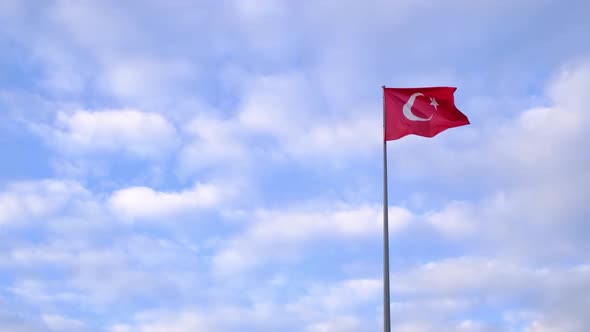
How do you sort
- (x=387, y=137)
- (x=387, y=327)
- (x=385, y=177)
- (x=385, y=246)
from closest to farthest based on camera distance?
(x=387, y=327), (x=385, y=246), (x=385, y=177), (x=387, y=137)

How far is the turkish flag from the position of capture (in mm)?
33281

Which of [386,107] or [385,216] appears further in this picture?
[386,107]

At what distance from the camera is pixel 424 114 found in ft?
110

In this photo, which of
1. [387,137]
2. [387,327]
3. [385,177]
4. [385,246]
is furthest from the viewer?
[387,137]

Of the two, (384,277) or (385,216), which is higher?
(385,216)

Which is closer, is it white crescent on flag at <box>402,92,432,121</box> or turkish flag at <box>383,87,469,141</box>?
turkish flag at <box>383,87,469,141</box>

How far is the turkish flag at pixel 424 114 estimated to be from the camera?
33281 millimetres

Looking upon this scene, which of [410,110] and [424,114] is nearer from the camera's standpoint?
[424,114]

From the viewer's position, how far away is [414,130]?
33312mm

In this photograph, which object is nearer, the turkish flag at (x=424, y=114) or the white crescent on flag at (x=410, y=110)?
the turkish flag at (x=424, y=114)

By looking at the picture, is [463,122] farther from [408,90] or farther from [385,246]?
[385,246]

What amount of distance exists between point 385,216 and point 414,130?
19.9 ft

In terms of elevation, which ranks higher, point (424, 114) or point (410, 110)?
point (410, 110)

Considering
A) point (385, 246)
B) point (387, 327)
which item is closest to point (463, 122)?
point (385, 246)
